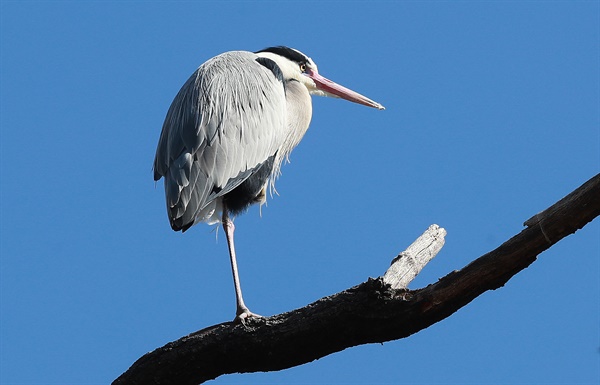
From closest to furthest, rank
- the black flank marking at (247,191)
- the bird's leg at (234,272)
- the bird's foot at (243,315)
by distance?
1. the bird's foot at (243,315)
2. the bird's leg at (234,272)
3. the black flank marking at (247,191)

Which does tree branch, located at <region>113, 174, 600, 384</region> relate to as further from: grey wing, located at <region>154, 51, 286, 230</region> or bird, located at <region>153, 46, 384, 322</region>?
grey wing, located at <region>154, 51, 286, 230</region>

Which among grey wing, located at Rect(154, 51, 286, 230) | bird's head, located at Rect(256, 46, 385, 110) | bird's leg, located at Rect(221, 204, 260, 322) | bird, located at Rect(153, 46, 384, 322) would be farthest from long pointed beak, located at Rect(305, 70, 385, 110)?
bird's leg, located at Rect(221, 204, 260, 322)

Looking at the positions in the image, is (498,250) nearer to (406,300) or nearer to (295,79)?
(406,300)

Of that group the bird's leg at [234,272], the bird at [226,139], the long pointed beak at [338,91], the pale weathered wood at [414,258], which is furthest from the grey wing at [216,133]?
the pale weathered wood at [414,258]

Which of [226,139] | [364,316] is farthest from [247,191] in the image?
[364,316]

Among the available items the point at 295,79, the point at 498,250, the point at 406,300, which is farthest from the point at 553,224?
the point at 295,79

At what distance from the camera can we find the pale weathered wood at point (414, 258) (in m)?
4.74

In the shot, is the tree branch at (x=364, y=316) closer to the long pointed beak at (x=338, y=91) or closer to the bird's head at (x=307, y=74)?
the bird's head at (x=307, y=74)

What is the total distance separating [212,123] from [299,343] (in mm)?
2191

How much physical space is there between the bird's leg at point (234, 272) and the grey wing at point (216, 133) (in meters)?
0.18

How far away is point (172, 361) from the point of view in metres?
5.23

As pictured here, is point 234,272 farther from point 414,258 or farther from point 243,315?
point 414,258

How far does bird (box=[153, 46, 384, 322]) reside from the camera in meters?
6.08

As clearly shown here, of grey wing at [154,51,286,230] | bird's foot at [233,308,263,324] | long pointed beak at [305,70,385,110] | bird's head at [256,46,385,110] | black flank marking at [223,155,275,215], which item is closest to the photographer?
bird's foot at [233,308,263,324]
